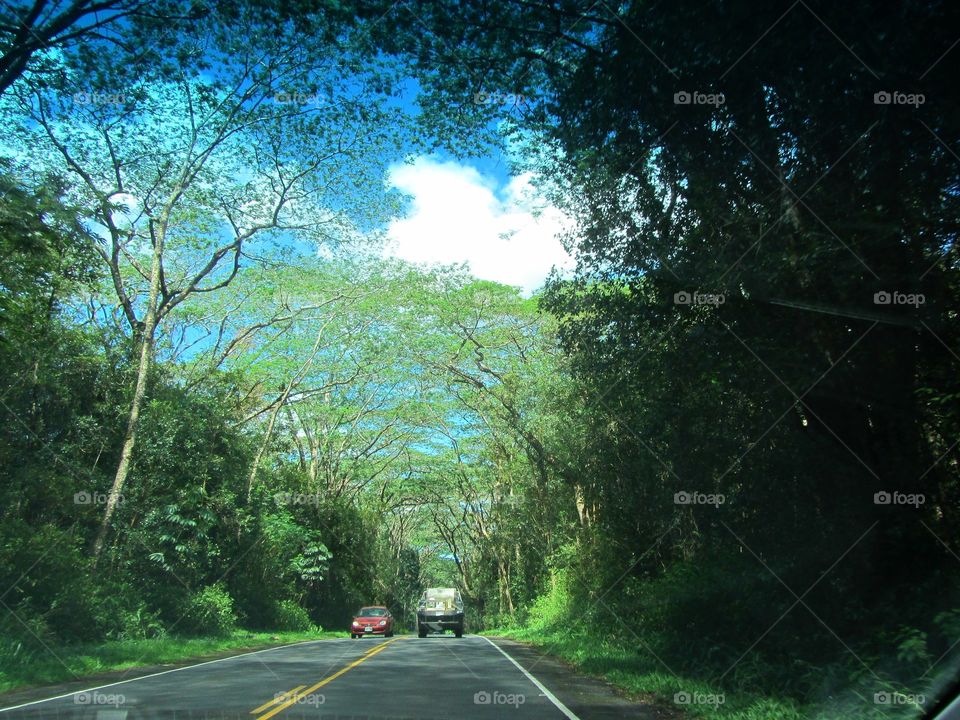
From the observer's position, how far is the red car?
3012cm

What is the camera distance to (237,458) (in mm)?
25484

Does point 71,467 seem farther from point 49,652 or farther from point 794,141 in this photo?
point 794,141

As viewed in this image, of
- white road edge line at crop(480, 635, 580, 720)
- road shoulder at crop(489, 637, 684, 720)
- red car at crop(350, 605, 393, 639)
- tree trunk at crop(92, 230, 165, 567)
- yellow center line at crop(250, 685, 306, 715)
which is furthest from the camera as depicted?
red car at crop(350, 605, 393, 639)

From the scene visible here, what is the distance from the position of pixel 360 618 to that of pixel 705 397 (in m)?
23.4

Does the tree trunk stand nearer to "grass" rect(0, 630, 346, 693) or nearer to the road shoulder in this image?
"grass" rect(0, 630, 346, 693)

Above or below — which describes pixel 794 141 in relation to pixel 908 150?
above

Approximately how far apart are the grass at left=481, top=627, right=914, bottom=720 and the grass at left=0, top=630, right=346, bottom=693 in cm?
914

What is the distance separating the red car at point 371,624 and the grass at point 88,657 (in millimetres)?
10438

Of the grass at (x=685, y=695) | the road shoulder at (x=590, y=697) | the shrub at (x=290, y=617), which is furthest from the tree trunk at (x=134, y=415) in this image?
the shrub at (x=290, y=617)

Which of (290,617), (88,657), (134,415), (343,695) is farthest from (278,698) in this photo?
(290,617)

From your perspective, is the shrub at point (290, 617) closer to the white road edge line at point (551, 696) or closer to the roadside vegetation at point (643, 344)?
the roadside vegetation at point (643, 344)

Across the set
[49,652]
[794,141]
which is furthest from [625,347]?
[49,652]

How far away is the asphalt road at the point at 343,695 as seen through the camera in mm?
8023

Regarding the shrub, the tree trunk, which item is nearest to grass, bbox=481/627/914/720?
the tree trunk
